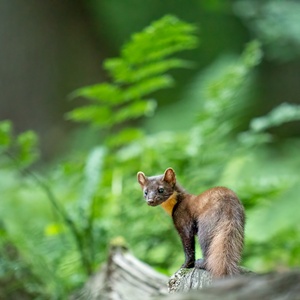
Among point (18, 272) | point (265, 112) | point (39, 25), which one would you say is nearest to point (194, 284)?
point (18, 272)

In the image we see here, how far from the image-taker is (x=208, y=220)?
8.05ft

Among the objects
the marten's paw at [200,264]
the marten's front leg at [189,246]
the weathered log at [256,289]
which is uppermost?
the marten's front leg at [189,246]

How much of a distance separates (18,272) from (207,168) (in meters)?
1.23

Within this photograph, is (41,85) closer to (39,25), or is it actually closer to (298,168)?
(39,25)

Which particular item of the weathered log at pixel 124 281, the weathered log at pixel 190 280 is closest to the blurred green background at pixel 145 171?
the weathered log at pixel 124 281

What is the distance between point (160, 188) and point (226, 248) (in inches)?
20.6

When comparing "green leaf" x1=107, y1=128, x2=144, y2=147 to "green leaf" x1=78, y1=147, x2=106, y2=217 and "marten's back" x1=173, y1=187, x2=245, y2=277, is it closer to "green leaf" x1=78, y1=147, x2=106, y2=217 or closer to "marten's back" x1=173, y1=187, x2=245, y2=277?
"green leaf" x1=78, y1=147, x2=106, y2=217

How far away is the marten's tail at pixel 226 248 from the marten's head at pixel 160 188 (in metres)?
0.39

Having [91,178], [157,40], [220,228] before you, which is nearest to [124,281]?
[91,178]

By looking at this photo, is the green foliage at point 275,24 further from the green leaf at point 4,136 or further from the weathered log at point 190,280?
the weathered log at point 190,280

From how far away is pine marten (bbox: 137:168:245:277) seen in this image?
2.30 metres

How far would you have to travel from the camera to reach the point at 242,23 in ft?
27.4

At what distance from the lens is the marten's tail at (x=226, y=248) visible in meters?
2.27

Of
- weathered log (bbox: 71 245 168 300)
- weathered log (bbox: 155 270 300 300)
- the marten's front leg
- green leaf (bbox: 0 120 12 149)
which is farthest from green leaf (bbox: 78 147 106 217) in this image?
weathered log (bbox: 155 270 300 300)
